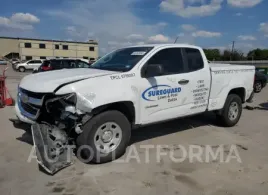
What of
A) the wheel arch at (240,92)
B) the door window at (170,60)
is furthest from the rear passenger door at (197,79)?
the wheel arch at (240,92)

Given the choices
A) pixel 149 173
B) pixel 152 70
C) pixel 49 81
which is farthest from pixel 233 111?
pixel 49 81

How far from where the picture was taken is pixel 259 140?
5.87 metres

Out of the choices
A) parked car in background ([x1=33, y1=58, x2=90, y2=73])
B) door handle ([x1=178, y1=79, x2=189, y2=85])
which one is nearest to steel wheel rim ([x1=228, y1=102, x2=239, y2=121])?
door handle ([x1=178, y1=79, x2=189, y2=85])

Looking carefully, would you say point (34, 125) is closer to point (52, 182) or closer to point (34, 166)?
point (34, 166)

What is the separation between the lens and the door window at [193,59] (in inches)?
223

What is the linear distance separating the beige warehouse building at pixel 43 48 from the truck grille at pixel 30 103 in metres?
74.7

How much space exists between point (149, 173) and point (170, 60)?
7.54 ft

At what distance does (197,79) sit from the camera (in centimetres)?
564

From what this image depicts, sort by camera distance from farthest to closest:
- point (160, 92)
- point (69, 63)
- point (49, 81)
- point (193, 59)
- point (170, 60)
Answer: point (69, 63)
point (193, 59)
point (170, 60)
point (160, 92)
point (49, 81)

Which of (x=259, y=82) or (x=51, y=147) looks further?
(x=259, y=82)

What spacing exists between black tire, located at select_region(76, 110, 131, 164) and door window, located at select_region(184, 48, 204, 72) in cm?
198

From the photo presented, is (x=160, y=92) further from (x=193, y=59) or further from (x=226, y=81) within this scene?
(x=226, y=81)

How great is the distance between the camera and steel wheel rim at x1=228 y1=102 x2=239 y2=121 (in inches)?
264

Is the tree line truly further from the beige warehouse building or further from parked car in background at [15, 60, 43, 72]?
parked car in background at [15, 60, 43, 72]
